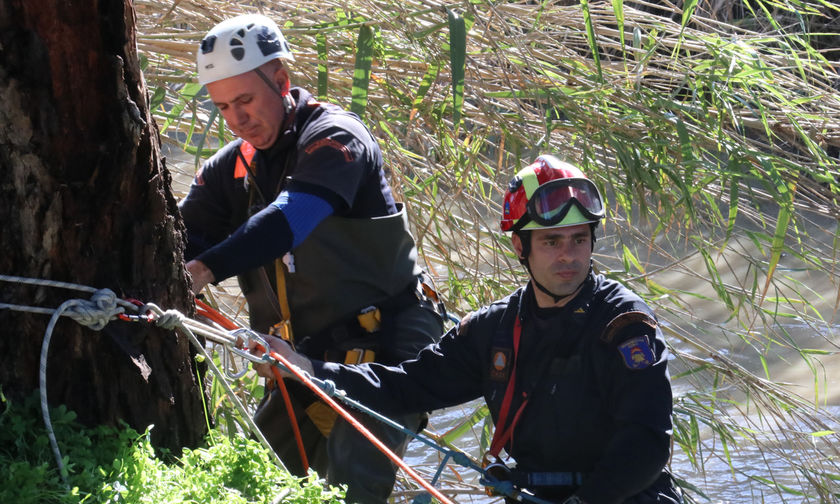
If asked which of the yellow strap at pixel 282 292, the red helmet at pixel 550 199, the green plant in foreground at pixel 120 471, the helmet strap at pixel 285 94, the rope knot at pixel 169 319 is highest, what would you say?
the helmet strap at pixel 285 94

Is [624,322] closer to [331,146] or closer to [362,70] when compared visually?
[331,146]

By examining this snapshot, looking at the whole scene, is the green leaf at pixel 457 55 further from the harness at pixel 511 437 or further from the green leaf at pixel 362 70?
the harness at pixel 511 437

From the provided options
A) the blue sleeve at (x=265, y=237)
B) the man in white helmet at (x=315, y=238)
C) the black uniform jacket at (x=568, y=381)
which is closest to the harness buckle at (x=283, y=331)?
the man in white helmet at (x=315, y=238)

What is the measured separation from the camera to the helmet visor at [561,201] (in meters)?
2.64

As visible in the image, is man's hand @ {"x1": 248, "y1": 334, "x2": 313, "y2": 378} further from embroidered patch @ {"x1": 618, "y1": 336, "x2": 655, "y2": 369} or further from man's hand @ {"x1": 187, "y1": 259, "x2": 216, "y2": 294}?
embroidered patch @ {"x1": 618, "y1": 336, "x2": 655, "y2": 369}

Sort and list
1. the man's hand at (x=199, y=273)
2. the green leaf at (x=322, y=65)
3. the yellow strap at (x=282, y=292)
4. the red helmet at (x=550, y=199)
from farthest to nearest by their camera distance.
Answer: the green leaf at (x=322, y=65), the yellow strap at (x=282, y=292), the red helmet at (x=550, y=199), the man's hand at (x=199, y=273)

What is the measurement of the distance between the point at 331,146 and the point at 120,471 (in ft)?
4.17

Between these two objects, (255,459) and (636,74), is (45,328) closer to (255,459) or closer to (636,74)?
(255,459)

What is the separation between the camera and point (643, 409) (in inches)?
93.4

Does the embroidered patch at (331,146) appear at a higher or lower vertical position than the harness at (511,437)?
higher

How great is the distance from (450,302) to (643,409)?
187 cm

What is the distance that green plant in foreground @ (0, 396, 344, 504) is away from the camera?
1732 millimetres

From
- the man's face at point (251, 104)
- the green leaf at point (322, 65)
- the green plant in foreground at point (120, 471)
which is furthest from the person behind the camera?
the green leaf at point (322, 65)

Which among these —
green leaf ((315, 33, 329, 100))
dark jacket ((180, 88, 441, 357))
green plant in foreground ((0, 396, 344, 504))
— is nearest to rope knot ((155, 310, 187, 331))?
green plant in foreground ((0, 396, 344, 504))
